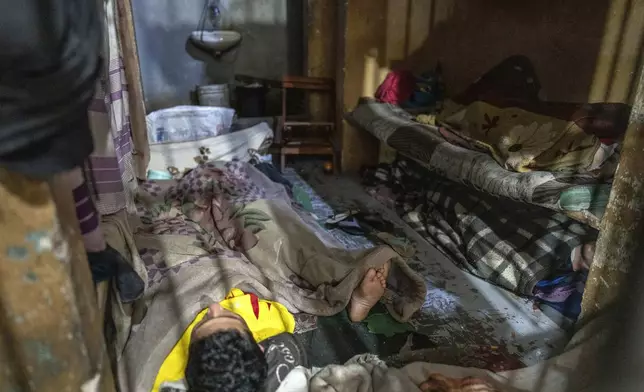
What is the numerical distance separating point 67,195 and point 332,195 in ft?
9.03

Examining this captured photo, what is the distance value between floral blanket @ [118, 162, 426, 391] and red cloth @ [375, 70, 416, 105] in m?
1.68

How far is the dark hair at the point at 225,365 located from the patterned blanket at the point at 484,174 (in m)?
1.31

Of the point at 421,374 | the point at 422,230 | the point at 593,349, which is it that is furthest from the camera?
the point at 422,230

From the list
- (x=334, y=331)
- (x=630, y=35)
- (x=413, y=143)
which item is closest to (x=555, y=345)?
(x=334, y=331)

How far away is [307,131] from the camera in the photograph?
4.37 m

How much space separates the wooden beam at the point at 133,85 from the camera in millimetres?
2133

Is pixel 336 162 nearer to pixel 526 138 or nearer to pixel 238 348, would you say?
pixel 526 138

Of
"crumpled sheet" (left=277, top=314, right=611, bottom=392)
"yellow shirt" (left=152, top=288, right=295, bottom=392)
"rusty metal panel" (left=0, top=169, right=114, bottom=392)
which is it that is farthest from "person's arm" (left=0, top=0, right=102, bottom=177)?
"crumpled sheet" (left=277, top=314, right=611, bottom=392)

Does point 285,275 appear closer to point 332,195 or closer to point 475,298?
point 475,298

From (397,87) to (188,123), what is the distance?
1.87 m

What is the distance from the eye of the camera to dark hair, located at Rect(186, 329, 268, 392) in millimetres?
1270

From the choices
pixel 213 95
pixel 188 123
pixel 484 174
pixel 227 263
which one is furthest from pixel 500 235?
pixel 213 95

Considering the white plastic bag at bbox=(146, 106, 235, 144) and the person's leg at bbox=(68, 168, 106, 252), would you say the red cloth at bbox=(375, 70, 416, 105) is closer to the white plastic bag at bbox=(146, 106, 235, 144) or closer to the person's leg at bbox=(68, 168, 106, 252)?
the white plastic bag at bbox=(146, 106, 235, 144)

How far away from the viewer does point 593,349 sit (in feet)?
4.69
